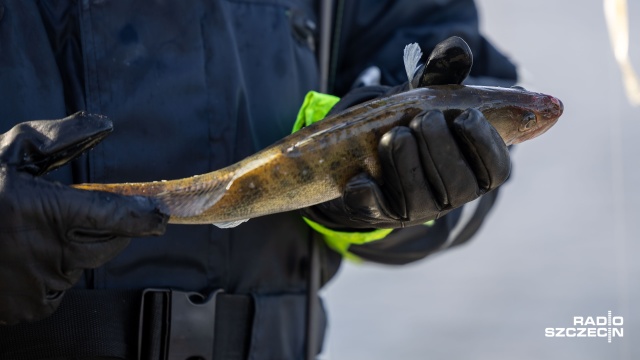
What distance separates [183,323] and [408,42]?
4.12 ft

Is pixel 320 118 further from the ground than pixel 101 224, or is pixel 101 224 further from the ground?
pixel 320 118

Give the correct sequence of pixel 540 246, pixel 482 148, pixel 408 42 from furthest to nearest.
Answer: pixel 540 246 < pixel 408 42 < pixel 482 148

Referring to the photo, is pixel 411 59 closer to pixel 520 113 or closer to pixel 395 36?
pixel 520 113

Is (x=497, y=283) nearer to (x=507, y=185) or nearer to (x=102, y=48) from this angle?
(x=507, y=185)

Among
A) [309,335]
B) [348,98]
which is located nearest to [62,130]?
[348,98]

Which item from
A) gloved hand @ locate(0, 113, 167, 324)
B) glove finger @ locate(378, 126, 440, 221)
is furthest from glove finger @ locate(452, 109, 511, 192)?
gloved hand @ locate(0, 113, 167, 324)

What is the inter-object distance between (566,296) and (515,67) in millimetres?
1210

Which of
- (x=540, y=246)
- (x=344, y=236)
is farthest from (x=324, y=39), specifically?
(x=540, y=246)

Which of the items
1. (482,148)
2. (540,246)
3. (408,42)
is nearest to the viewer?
(482,148)

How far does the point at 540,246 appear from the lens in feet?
11.7

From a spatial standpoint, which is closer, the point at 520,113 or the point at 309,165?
the point at 309,165

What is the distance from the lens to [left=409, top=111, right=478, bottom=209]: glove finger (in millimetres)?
1565

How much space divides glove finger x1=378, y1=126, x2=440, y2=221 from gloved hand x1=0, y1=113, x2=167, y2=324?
0.47m

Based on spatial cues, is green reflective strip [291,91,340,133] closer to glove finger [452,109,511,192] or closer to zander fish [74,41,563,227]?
zander fish [74,41,563,227]
